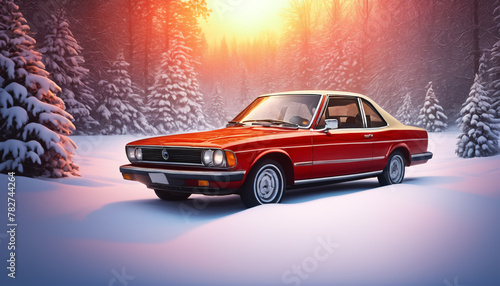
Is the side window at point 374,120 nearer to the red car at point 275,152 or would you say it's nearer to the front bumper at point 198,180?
the red car at point 275,152

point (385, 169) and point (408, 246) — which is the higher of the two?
point (385, 169)

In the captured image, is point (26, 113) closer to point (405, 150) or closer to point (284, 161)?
point (284, 161)

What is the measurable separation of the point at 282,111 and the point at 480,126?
9472 millimetres

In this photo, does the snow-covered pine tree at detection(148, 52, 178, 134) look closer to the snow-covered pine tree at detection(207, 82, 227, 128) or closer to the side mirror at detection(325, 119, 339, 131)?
the snow-covered pine tree at detection(207, 82, 227, 128)

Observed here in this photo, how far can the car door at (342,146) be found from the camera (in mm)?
7094

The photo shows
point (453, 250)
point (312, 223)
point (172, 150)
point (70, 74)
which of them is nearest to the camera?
point (453, 250)

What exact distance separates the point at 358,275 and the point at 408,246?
3.12 ft

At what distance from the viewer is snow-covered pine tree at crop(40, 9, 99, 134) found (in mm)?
24938

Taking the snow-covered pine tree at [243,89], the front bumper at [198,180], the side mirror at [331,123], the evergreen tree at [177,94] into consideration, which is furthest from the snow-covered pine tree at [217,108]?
the front bumper at [198,180]

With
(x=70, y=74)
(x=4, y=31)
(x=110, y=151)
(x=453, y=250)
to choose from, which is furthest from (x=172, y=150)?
(x=70, y=74)

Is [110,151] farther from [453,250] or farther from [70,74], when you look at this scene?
[453,250]

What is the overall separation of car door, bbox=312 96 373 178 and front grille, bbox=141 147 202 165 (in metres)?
1.88

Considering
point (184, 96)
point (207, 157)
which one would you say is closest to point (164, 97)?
point (184, 96)

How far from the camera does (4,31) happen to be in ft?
31.9
